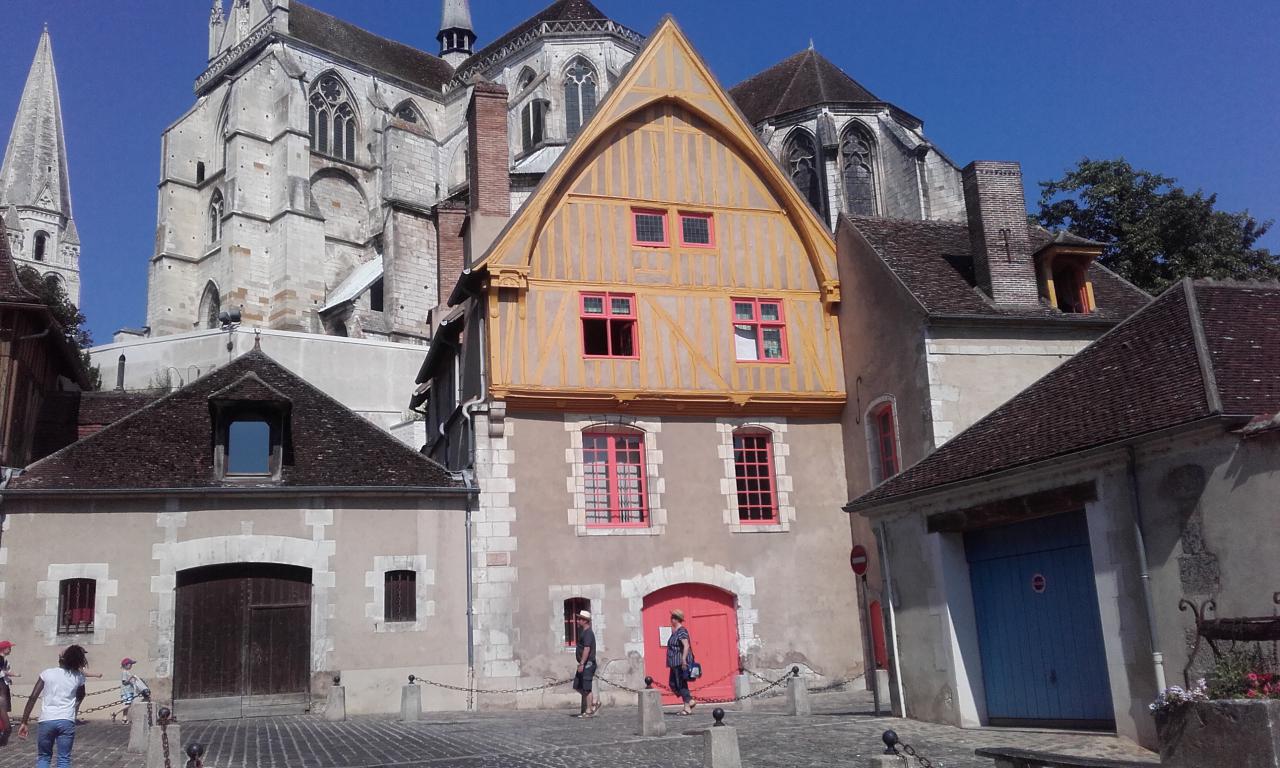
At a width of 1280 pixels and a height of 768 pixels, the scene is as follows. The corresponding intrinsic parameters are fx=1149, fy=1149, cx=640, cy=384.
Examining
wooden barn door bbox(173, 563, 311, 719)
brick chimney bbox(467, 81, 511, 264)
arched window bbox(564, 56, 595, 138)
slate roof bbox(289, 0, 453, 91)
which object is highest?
slate roof bbox(289, 0, 453, 91)

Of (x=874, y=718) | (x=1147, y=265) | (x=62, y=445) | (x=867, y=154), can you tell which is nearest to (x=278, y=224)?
(x=867, y=154)

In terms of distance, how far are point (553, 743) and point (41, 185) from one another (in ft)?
292

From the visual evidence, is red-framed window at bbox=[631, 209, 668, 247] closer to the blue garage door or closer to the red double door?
the red double door

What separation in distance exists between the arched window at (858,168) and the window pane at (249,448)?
29.5 m

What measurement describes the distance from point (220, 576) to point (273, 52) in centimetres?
4521

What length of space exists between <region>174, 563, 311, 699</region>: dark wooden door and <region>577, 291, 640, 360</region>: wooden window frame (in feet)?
20.5

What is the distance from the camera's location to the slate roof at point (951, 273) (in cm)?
1898

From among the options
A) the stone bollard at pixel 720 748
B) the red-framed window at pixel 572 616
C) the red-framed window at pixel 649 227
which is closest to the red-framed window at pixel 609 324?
the red-framed window at pixel 649 227

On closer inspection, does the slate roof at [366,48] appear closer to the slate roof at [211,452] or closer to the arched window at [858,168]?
the arched window at [858,168]

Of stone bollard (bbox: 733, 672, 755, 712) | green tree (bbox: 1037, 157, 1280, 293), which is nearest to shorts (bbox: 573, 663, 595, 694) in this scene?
stone bollard (bbox: 733, 672, 755, 712)

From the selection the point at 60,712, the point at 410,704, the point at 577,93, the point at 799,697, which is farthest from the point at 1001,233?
the point at 577,93

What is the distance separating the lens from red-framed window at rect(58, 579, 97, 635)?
56.1ft

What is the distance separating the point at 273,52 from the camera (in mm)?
57125

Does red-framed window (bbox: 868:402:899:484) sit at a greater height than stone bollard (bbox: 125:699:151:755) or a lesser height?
greater
